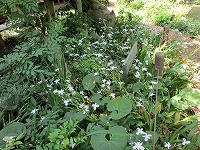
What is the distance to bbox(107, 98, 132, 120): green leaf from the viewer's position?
1.59m

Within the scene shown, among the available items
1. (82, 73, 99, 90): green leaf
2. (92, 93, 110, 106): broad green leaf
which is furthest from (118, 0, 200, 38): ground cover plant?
(92, 93, 110, 106): broad green leaf

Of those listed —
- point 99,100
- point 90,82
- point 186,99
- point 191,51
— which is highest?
point 90,82

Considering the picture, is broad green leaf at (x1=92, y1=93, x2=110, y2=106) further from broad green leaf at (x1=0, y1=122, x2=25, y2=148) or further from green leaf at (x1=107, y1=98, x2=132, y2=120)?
broad green leaf at (x1=0, y1=122, x2=25, y2=148)

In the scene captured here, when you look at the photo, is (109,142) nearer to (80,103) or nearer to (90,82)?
(80,103)

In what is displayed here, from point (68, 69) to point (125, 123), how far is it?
120cm

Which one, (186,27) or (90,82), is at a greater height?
(90,82)

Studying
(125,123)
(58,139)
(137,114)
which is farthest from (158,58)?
(58,139)

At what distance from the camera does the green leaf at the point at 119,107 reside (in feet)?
5.23

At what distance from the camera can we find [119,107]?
64.9 inches

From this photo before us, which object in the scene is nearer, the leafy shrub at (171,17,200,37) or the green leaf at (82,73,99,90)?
the green leaf at (82,73,99,90)

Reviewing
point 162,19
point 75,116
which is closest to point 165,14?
point 162,19

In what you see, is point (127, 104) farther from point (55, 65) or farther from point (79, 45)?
point (79, 45)

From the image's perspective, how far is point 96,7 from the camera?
4.81 meters

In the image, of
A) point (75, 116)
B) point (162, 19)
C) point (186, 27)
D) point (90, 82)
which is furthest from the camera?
point (162, 19)
